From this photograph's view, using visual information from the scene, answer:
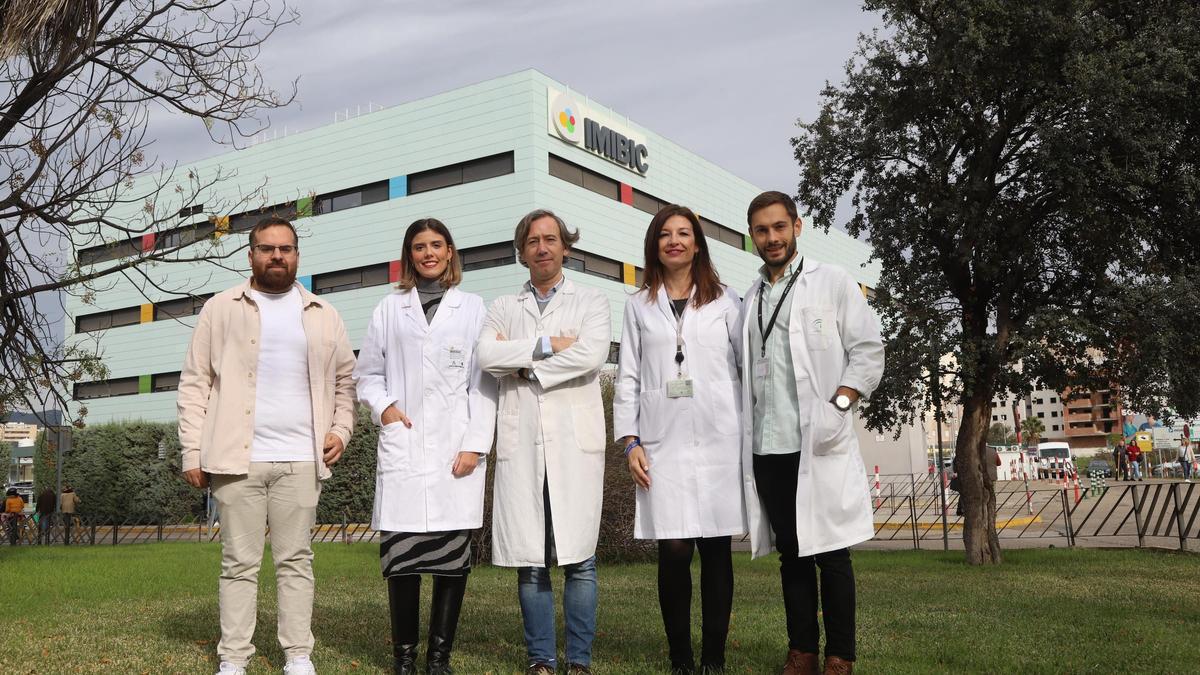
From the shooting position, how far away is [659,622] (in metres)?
6.91

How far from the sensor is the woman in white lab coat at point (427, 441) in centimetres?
470

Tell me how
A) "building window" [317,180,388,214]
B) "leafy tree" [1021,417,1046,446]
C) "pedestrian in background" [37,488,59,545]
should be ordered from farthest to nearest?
"leafy tree" [1021,417,1046,446]
"building window" [317,180,388,214]
"pedestrian in background" [37,488,59,545]

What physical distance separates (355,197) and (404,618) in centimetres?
3743

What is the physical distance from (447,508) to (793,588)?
165 cm

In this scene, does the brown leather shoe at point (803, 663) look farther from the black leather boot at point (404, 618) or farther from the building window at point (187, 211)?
the building window at point (187, 211)

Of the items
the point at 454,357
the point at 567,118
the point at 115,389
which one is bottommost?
the point at 454,357

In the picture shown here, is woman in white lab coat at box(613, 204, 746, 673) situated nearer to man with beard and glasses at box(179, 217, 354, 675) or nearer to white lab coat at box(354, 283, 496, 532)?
white lab coat at box(354, 283, 496, 532)

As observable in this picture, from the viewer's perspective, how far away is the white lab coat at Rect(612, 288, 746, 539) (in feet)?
14.8

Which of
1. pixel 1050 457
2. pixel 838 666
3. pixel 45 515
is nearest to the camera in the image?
pixel 838 666

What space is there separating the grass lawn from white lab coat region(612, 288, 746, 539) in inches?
32.1

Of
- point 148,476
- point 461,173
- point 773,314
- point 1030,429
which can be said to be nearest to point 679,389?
point 773,314

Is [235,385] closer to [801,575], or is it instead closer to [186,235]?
[801,575]

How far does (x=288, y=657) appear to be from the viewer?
4.71 metres

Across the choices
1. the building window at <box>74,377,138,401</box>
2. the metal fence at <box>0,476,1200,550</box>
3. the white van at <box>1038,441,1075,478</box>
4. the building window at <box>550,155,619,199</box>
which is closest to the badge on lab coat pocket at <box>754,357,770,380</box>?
the metal fence at <box>0,476,1200,550</box>
